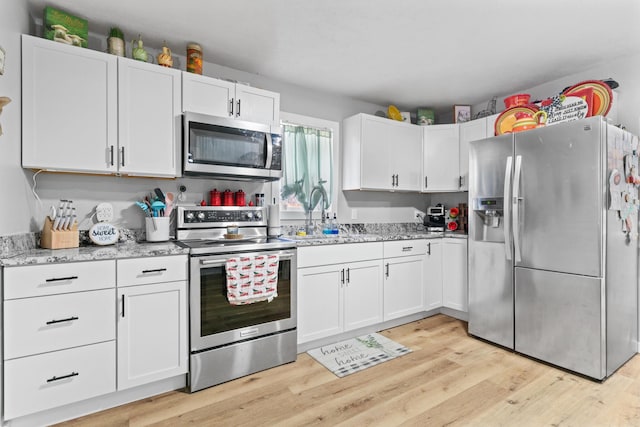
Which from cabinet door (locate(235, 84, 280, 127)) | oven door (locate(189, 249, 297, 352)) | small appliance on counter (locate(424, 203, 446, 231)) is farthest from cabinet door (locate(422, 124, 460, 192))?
oven door (locate(189, 249, 297, 352))

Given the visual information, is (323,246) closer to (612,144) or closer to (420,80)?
(420,80)

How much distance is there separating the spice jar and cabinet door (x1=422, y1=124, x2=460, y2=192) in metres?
2.65

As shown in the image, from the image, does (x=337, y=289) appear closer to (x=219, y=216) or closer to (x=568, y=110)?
(x=219, y=216)

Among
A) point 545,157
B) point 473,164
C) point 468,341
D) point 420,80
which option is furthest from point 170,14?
point 468,341

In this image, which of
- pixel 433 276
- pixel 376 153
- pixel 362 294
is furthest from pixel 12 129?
pixel 433 276

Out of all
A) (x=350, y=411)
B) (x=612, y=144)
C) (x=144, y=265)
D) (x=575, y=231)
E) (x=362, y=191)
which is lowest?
(x=350, y=411)

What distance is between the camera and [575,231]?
2379mm

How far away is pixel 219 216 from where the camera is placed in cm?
277

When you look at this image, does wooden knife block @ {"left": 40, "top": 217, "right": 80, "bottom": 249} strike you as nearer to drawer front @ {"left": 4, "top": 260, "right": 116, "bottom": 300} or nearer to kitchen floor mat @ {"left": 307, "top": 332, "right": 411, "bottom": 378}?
drawer front @ {"left": 4, "top": 260, "right": 116, "bottom": 300}

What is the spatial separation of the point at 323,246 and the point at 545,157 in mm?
1870

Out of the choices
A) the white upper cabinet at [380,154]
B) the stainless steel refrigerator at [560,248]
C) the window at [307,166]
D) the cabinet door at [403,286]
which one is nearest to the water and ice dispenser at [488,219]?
the stainless steel refrigerator at [560,248]

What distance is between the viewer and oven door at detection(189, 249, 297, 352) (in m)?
2.18

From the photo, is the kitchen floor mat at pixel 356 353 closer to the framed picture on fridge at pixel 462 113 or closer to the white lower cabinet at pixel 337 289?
the white lower cabinet at pixel 337 289

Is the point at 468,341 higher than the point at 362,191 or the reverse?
the reverse
